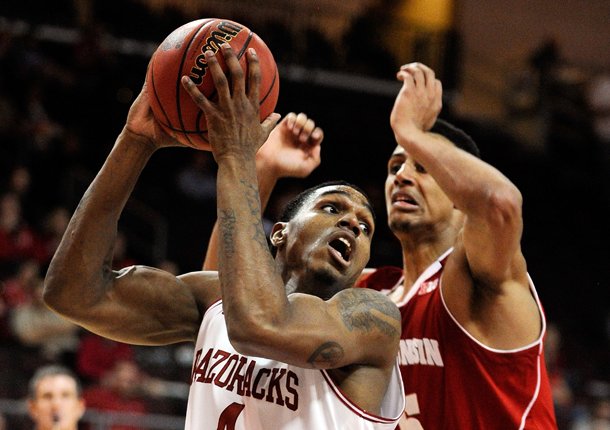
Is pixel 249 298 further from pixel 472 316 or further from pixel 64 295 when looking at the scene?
pixel 472 316

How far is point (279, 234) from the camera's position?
11.2 ft

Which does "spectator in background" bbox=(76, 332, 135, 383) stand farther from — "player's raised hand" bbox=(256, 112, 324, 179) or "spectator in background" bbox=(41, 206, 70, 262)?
"player's raised hand" bbox=(256, 112, 324, 179)

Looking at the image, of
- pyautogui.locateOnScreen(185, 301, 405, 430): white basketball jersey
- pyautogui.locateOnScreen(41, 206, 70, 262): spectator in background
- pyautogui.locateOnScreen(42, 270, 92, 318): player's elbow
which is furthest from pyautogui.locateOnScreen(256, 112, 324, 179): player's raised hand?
pyautogui.locateOnScreen(41, 206, 70, 262): spectator in background

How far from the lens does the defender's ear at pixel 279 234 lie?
11.0ft

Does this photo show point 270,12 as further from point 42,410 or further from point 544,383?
point 544,383

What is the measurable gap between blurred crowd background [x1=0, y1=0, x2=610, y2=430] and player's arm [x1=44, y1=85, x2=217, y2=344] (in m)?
3.78

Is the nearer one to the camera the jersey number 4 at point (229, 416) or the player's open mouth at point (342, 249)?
the jersey number 4 at point (229, 416)

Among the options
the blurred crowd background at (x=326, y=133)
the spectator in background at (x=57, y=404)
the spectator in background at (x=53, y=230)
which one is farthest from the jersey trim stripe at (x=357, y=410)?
the spectator in background at (x=53, y=230)

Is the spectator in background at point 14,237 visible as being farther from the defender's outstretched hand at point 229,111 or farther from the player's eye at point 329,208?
the defender's outstretched hand at point 229,111

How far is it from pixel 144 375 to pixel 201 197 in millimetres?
3657

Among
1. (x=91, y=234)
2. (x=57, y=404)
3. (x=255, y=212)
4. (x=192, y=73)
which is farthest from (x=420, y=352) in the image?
(x=57, y=404)

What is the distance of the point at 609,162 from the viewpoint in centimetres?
1341

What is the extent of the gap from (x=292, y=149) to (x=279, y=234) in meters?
0.63

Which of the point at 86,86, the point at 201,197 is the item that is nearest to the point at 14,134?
the point at 86,86
